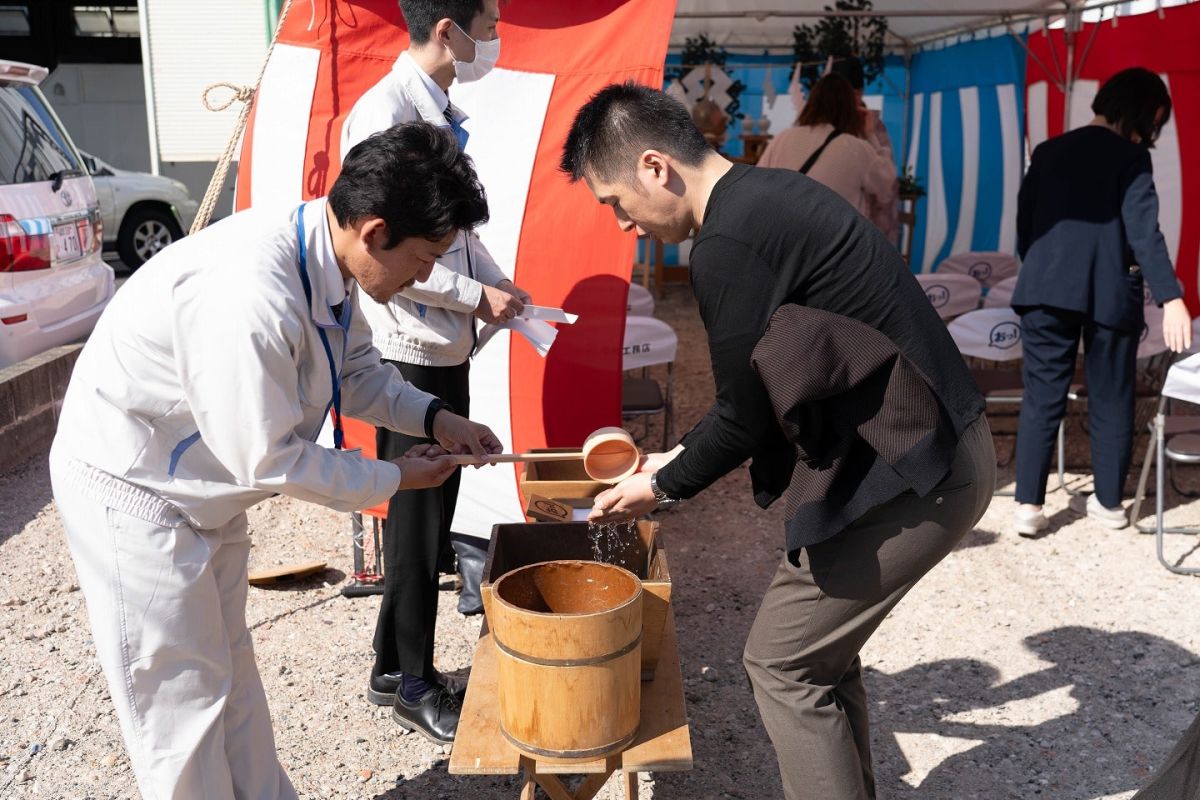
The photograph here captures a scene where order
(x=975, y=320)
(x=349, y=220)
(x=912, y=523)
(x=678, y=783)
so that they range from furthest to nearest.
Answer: (x=975, y=320) → (x=678, y=783) → (x=912, y=523) → (x=349, y=220)

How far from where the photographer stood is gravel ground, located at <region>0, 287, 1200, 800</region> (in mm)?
2676

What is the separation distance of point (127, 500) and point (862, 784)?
140 cm

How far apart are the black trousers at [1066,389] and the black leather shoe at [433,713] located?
2.59m

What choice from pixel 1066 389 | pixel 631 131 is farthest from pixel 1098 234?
pixel 631 131

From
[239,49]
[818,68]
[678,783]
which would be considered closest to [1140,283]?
[678,783]

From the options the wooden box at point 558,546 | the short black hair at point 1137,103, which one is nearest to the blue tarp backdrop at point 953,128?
the short black hair at point 1137,103

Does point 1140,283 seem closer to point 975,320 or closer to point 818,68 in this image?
point 975,320

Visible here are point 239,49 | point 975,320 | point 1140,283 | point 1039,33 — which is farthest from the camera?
point 239,49

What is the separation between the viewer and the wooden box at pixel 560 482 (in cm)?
296

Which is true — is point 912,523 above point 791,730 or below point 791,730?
above

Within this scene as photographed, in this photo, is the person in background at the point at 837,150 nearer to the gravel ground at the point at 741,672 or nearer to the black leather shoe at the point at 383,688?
the gravel ground at the point at 741,672

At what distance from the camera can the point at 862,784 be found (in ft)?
6.34

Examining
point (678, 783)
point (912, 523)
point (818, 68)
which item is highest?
point (818, 68)

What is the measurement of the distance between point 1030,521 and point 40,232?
4.67m
